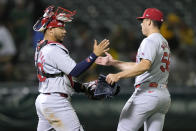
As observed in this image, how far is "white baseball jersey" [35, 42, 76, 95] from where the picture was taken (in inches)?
167

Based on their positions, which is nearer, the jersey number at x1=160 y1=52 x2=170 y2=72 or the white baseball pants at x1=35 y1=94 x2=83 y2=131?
the white baseball pants at x1=35 y1=94 x2=83 y2=131

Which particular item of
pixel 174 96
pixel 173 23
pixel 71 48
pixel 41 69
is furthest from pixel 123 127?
pixel 173 23

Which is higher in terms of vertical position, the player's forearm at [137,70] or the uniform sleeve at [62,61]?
the uniform sleeve at [62,61]

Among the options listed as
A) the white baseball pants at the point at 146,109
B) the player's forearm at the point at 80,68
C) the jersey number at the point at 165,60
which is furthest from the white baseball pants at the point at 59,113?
the jersey number at the point at 165,60

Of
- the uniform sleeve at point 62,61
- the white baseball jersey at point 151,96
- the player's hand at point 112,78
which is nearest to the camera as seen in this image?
the uniform sleeve at point 62,61

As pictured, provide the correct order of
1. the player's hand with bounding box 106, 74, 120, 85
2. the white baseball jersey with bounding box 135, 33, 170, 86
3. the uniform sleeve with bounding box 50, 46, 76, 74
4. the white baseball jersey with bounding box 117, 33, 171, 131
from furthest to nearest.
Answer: the white baseball jersey with bounding box 117, 33, 171, 131 < the white baseball jersey with bounding box 135, 33, 170, 86 < the player's hand with bounding box 106, 74, 120, 85 < the uniform sleeve with bounding box 50, 46, 76, 74

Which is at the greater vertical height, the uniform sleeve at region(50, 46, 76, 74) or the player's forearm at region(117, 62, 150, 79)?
the uniform sleeve at region(50, 46, 76, 74)

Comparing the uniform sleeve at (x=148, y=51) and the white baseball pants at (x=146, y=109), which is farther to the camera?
the white baseball pants at (x=146, y=109)

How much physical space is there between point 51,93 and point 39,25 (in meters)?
0.80

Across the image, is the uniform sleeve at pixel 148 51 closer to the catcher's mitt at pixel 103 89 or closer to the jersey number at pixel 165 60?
the jersey number at pixel 165 60

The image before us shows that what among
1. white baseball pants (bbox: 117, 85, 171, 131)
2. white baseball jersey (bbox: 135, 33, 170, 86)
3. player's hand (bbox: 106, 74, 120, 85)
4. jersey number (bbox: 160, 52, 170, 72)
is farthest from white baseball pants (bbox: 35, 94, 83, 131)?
jersey number (bbox: 160, 52, 170, 72)

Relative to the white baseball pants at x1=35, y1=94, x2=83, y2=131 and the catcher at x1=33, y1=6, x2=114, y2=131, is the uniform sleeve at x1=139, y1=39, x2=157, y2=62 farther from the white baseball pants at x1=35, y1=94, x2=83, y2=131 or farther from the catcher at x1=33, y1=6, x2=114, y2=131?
the white baseball pants at x1=35, y1=94, x2=83, y2=131

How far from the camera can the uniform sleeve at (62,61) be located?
4.23 metres

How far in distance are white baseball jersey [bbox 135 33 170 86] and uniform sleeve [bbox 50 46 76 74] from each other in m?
0.78
